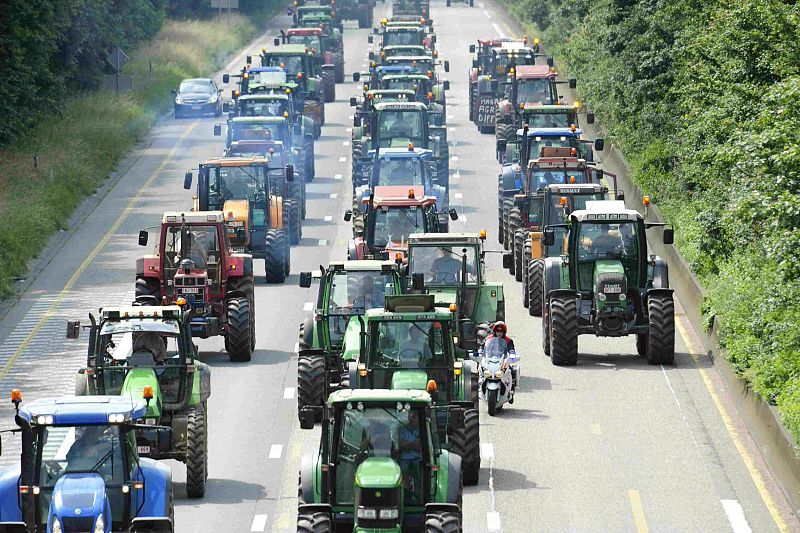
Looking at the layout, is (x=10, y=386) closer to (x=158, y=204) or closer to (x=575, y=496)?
(x=575, y=496)

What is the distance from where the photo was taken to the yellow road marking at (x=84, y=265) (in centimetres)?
3793

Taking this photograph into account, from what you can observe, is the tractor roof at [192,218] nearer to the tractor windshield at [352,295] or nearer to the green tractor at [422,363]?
the tractor windshield at [352,295]

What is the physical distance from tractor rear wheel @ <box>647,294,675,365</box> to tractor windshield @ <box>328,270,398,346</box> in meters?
5.84

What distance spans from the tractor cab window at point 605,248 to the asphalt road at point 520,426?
1745 mm

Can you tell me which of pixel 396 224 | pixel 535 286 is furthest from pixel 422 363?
pixel 535 286

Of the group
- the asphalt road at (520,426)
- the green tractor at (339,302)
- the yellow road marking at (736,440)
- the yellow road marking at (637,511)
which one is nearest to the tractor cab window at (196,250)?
the asphalt road at (520,426)

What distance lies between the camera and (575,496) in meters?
26.7

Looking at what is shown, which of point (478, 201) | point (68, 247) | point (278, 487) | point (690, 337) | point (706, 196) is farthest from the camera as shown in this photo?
point (478, 201)

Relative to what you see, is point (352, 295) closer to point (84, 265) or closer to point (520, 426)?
point (520, 426)

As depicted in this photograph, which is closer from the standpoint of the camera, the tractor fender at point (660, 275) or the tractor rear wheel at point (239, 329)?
the tractor fender at point (660, 275)

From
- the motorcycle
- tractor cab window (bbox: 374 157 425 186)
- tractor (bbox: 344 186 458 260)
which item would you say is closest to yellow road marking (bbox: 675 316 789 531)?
the motorcycle

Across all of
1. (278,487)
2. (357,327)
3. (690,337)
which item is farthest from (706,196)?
(278,487)

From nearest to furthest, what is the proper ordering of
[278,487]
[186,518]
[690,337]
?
1. [186,518]
2. [278,487]
3. [690,337]

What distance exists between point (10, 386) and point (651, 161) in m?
23.6
